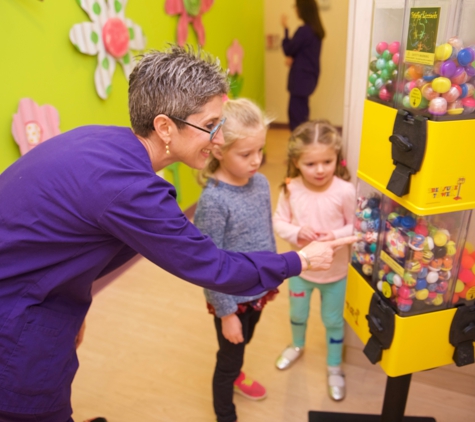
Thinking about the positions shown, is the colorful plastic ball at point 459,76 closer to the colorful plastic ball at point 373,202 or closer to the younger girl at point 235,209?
the colorful plastic ball at point 373,202

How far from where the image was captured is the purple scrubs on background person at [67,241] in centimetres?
93

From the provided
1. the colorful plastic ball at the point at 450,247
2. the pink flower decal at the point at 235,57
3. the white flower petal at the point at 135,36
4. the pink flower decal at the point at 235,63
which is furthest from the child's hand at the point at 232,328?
the pink flower decal at the point at 235,57

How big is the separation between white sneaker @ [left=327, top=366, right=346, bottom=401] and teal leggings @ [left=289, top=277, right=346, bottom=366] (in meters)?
0.03

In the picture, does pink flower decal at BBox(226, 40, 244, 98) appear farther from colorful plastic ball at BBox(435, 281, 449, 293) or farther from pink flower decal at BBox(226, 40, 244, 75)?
colorful plastic ball at BBox(435, 281, 449, 293)

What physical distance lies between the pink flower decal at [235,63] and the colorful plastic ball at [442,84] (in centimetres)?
281

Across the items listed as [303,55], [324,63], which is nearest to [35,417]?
[303,55]

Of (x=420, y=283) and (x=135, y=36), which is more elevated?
(x=135, y=36)

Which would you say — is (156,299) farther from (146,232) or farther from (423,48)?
(423,48)

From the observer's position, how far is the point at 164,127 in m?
1.03

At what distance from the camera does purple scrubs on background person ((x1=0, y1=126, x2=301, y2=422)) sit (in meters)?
0.93

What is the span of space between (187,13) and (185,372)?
2.25 meters

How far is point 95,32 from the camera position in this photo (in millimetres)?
2225

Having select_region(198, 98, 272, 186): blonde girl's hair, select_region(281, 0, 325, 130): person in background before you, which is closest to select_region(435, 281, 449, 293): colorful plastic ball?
select_region(198, 98, 272, 186): blonde girl's hair

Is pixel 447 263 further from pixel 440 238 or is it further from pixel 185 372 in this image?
pixel 185 372
